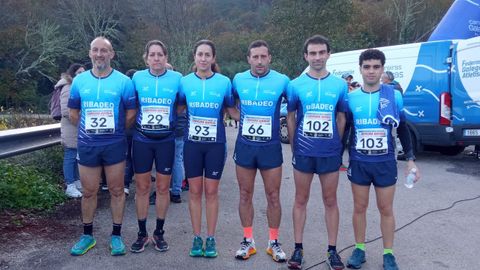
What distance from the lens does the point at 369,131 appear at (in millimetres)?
4328

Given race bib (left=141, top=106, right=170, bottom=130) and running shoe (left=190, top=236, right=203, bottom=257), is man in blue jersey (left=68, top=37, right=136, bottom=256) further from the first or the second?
running shoe (left=190, top=236, right=203, bottom=257)

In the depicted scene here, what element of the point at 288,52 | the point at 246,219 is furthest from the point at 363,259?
the point at 288,52

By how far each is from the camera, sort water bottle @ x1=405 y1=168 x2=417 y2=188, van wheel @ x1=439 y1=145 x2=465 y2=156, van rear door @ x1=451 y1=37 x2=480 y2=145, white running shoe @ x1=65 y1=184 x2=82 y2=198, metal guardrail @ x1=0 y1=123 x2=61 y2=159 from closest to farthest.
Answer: water bottle @ x1=405 y1=168 x2=417 y2=188, metal guardrail @ x1=0 y1=123 x2=61 y2=159, white running shoe @ x1=65 y1=184 x2=82 y2=198, van rear door @ x1=451 y1=37 x2=480 y2=145, van wheel @ x1=439 y1=145 x2=465 y2=156

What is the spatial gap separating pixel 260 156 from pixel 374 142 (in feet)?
3.51

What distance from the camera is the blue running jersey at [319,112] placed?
170 inches

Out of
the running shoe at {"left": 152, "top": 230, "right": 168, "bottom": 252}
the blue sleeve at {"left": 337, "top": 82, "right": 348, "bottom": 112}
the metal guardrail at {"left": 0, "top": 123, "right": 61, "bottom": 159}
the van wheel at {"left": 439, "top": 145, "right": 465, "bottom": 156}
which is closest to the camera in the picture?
the blue sleeve at {"left": 337, "top": 82, "right": 348, "bottom": 112}

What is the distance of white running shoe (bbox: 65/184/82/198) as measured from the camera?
21.3 feet

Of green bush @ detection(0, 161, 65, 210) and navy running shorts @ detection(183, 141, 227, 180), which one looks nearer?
navy running shorts @ detection(183, 141, 227, 180)

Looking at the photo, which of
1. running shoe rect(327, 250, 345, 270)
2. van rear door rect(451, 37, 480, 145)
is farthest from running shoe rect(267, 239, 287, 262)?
van rear door rect(451, 37, 480, 145)

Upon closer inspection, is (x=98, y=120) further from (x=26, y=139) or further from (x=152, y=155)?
(x=26, y=139)

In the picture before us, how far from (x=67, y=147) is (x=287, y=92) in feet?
11.8

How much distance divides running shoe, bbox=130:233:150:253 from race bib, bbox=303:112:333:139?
2.01 meters

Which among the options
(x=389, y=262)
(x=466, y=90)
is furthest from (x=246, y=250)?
(x=466, y=90)

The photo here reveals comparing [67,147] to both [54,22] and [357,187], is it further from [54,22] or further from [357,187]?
[54,22]
